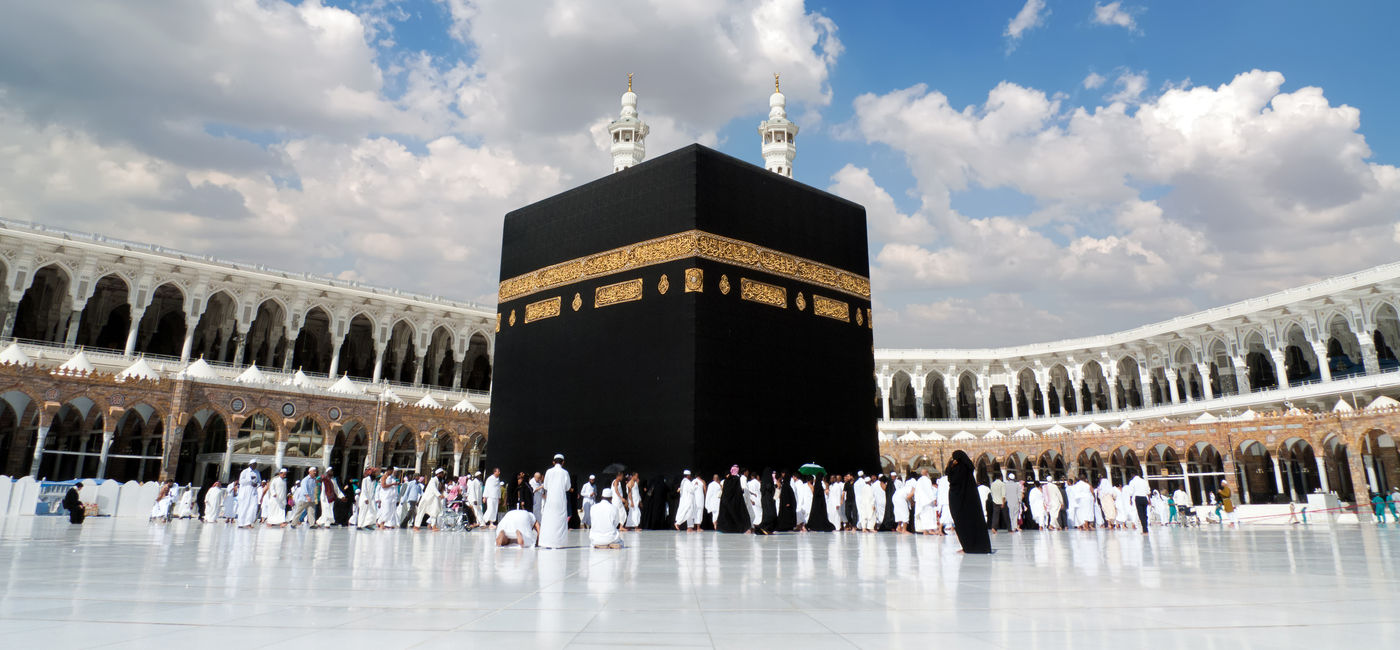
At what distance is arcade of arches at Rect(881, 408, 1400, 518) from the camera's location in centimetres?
1633

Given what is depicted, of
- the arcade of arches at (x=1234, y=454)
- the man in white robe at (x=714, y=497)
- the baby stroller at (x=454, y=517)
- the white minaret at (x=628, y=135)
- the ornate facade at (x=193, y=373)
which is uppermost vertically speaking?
the white minaret at (x=628, y=135)

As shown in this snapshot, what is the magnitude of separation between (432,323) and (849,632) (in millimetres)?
23029

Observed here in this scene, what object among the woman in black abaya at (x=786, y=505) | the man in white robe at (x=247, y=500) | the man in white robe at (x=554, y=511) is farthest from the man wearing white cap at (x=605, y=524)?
the man in white robe at (x=247, y=500)

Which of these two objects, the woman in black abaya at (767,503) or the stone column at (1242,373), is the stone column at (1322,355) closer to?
the stone column at (1242,373)

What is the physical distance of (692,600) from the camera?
2656 mm

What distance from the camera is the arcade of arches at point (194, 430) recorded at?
14.3 metres

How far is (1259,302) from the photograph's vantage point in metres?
21.5

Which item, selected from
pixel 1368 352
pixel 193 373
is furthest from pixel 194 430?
pixel 1368 352

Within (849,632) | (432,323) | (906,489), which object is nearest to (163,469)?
(432,323)

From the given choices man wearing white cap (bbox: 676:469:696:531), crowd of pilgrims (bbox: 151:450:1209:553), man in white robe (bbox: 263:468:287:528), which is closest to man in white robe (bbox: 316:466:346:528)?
crowd of pilgrims (bbox: 151:450:1209:553)

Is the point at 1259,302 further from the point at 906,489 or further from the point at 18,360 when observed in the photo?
the point at 18,360

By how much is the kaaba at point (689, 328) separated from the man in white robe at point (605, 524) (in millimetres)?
2413

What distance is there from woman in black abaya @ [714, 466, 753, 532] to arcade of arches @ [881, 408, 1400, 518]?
25.8 ft

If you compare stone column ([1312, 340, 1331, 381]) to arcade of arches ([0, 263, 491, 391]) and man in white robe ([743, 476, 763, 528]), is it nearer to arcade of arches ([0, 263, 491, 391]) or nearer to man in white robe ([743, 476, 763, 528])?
man in white robe ([743, 476, 763, 528])
